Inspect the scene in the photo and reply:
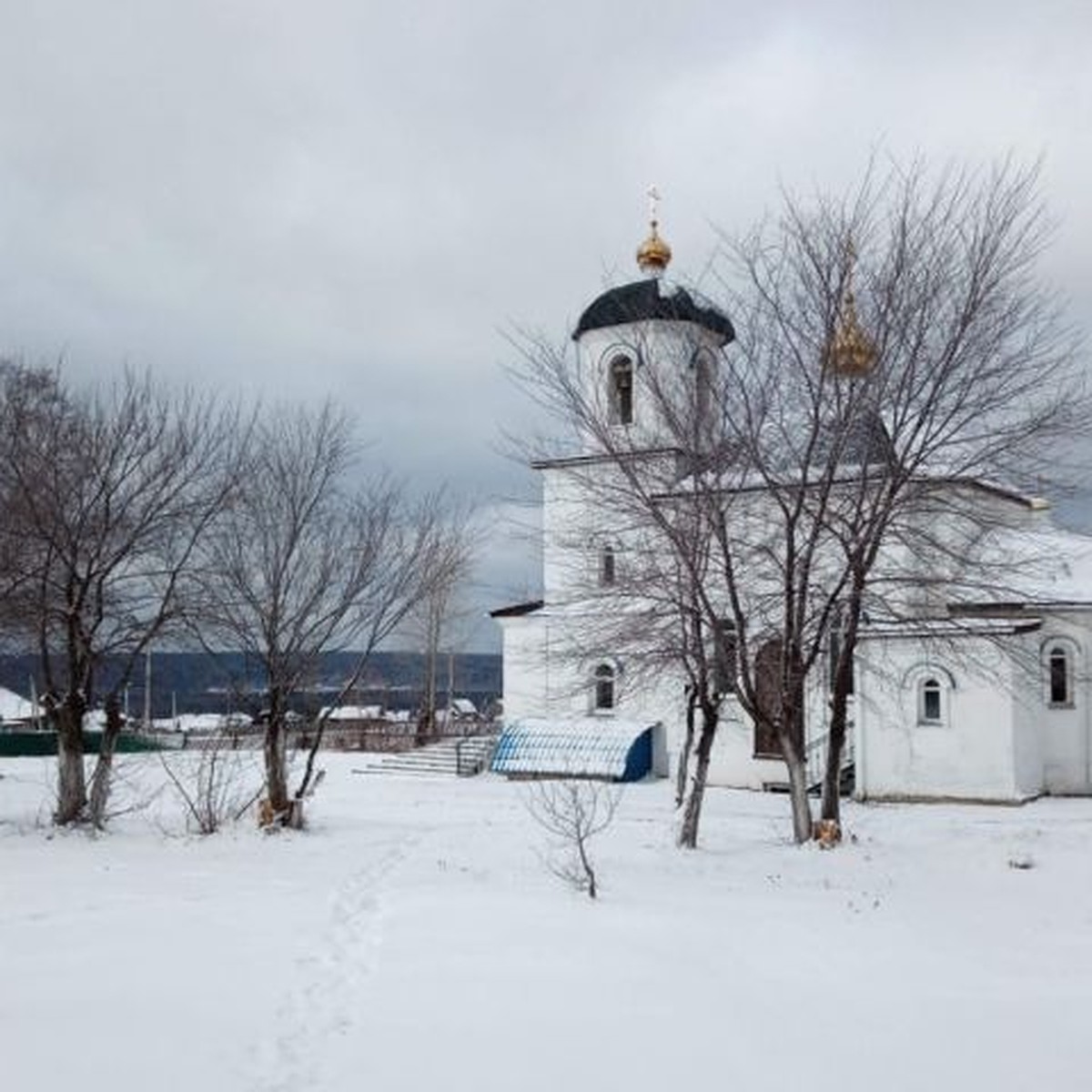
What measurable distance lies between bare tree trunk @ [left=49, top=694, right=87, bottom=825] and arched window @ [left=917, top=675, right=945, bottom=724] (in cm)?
1501

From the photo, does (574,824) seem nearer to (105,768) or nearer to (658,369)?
(105,768)

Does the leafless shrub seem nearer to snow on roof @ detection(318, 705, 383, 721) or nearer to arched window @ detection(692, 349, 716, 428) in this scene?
arched window @ detection(692, 349, 716, 428)

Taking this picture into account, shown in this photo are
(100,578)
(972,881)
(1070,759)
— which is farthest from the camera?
(1070,759)

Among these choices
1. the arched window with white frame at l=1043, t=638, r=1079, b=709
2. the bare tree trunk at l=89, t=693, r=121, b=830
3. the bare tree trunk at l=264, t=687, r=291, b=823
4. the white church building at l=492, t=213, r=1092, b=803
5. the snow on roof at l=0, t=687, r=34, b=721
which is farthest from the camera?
the snow on roof at l=0, t=687, r=34, b=721

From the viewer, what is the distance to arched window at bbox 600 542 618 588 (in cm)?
1689

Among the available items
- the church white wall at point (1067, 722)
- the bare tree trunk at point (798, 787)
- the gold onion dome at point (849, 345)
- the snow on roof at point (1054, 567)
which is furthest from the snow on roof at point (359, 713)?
the gold onion dome at point (849, 345)

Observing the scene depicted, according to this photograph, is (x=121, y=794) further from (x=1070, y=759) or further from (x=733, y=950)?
(x=1070, y=759)

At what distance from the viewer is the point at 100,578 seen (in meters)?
15.6

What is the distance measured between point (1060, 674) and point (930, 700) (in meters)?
3.14

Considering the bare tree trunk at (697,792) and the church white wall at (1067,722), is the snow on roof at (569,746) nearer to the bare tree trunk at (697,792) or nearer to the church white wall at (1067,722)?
the church white wall at (1067,722)

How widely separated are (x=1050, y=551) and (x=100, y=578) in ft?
51.9

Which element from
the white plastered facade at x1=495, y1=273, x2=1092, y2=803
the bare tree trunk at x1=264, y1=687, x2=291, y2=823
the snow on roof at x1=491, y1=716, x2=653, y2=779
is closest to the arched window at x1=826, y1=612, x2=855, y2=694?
the white plastered facade at x1=495, y1=273, x2=1092, y2=803

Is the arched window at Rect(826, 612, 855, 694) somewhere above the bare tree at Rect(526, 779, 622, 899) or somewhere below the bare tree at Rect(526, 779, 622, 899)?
above

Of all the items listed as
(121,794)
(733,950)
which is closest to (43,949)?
(733,950)
